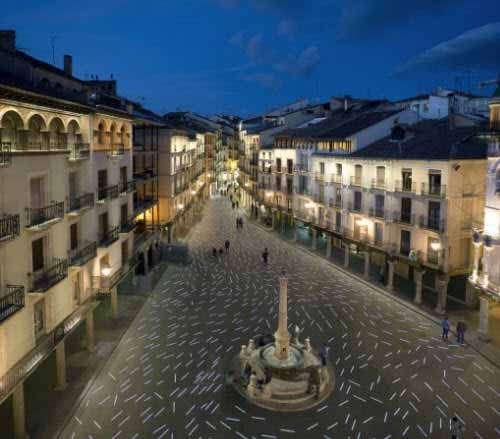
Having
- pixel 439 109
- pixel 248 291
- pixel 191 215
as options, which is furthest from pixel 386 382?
pixel 191 215

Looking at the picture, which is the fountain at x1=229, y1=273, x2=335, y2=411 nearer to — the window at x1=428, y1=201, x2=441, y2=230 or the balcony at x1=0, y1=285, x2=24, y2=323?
the balcony at x1=0, y1=285, x2=24, y2=323

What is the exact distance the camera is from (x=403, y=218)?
38.4 meters

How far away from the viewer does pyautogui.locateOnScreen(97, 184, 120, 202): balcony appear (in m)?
27.3

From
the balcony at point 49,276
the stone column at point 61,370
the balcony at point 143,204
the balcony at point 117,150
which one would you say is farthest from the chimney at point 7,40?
the stone column at point 61,370

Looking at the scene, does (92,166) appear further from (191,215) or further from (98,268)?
(191,215)

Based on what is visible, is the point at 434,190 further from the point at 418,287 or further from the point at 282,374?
the point at 282,374

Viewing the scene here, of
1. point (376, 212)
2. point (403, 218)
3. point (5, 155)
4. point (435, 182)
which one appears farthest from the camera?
point (376, 212)

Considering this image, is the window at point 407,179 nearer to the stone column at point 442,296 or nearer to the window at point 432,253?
the window at point 432,253

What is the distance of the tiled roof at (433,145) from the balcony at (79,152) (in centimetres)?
2438

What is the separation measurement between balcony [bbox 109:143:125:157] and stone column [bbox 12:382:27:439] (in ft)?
49.1

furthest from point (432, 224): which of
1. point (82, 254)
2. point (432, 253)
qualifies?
point (82, 254)

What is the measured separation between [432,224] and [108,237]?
23.4 metres

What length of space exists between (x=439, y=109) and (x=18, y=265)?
5550 cm

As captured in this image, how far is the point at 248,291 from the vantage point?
38625 mm
